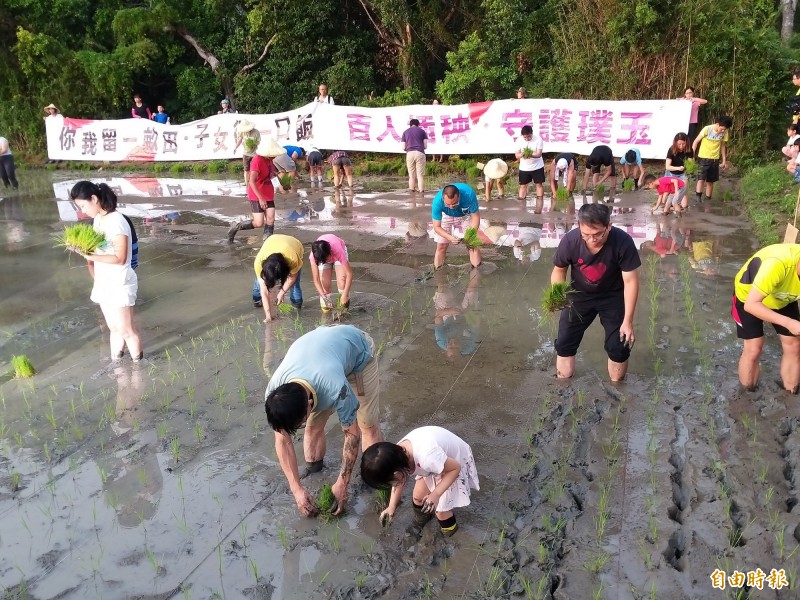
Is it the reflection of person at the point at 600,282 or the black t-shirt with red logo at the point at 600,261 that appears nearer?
the reflection of person at the point at 600,282

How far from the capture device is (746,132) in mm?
13578

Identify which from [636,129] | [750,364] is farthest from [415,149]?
[750,364]

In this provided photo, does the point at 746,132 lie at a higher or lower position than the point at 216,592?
higher

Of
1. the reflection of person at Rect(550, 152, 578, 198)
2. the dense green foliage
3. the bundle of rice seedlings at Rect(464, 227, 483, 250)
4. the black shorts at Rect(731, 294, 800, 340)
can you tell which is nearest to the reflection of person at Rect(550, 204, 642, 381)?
the black shorts at Rect(731, 294, 800, 340)

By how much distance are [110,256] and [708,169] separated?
927 centimetres

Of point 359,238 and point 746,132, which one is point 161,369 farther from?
point 746,132

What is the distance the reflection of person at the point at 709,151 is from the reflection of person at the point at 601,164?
4.45ft

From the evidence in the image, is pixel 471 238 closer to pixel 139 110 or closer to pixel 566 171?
pixel 566 171

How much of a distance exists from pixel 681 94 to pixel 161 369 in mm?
12414

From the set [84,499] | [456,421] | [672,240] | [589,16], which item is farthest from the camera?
[589,16]

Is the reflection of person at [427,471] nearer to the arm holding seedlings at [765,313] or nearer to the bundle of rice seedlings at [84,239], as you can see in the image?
the arm holding seedlings at [765,313]

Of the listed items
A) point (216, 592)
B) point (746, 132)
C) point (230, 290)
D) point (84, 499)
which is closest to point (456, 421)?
point (216, 592)

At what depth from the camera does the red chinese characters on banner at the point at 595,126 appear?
45.6 feet

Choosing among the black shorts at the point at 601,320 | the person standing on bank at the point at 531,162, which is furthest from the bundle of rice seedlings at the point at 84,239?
the person standing on bank at the point at 531,162
